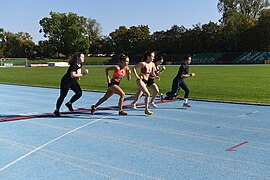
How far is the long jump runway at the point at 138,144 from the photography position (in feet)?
15.0

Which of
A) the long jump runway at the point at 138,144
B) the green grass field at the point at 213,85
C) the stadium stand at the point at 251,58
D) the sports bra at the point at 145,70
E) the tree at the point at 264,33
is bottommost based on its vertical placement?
the long jump runway at the point at 138,144

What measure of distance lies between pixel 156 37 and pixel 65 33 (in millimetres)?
28105

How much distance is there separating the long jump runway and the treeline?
63.6m

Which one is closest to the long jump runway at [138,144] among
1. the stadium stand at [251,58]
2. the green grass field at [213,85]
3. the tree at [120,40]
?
the green grass field at [213,85]

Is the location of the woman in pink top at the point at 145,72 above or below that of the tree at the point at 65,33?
below

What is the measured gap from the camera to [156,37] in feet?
276

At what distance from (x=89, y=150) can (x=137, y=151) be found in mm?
838

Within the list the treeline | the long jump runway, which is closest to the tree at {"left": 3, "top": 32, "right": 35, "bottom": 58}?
the treeline

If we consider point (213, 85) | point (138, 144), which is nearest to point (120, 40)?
point (213, 85)

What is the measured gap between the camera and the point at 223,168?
15.2 ft

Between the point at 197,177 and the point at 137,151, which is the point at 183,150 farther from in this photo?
the point at 197,177

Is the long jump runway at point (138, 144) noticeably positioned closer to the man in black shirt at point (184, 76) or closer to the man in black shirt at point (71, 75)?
the man in black shirt at point (71, 75)

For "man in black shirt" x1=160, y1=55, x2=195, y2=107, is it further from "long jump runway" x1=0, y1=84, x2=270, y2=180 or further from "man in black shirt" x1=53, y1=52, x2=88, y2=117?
"man in black shirt" x1=53, y1=52, x2=88, y2=117

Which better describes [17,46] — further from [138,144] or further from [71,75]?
[138,144]
